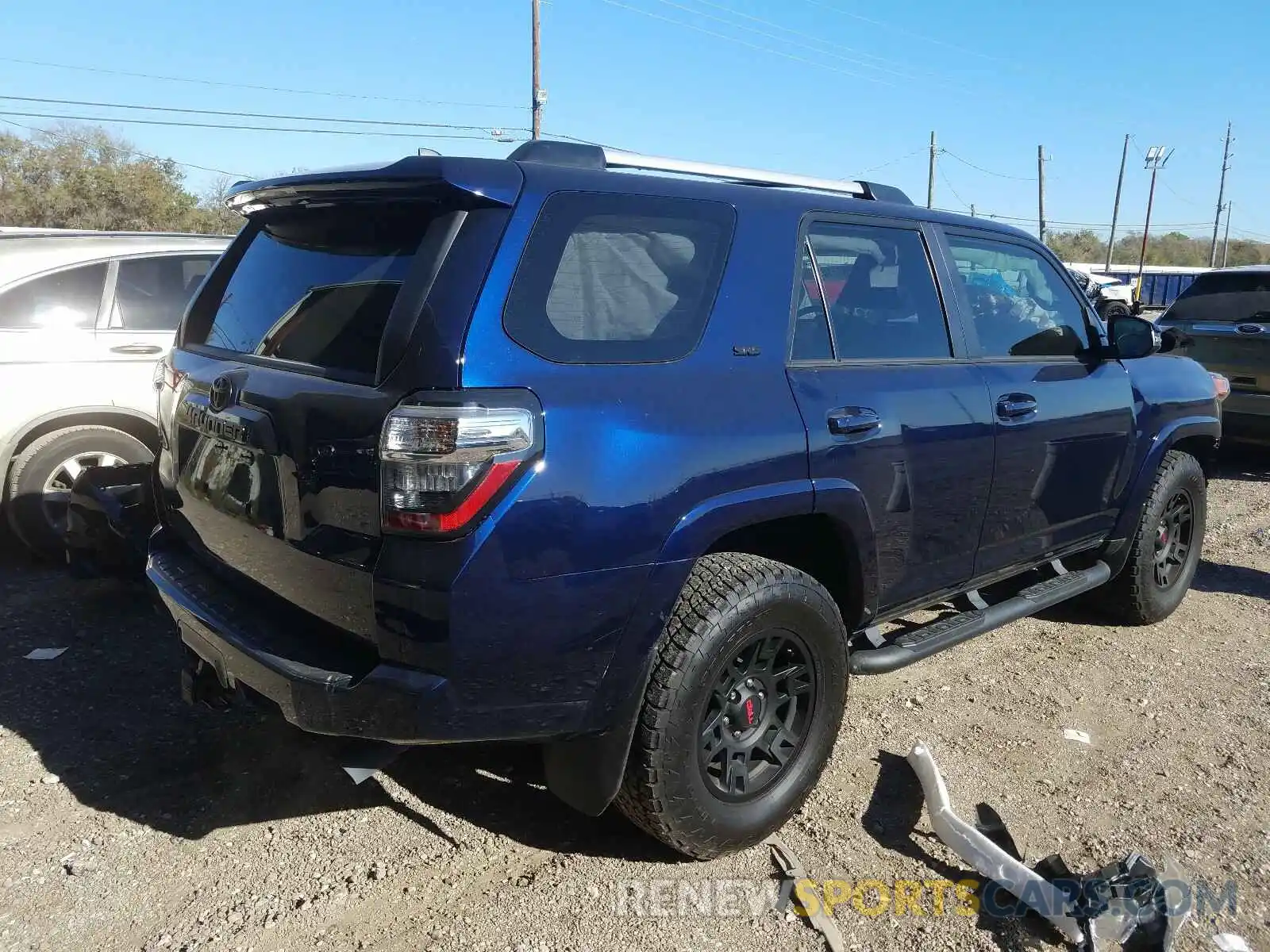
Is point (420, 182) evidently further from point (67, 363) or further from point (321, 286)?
point (67, 363)

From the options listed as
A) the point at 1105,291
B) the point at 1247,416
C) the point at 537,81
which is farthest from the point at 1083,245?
the point at 1247,416

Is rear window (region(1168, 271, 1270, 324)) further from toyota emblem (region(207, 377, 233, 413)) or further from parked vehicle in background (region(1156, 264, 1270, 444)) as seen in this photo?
toyota emblem (region(207, 377, 233, 413))

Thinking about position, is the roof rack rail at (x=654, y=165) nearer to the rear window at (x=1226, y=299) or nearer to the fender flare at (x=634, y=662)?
the fender flare at (x=634, y=662)

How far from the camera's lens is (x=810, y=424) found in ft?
9.05

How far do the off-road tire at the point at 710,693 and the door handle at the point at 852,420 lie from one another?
0.45 m

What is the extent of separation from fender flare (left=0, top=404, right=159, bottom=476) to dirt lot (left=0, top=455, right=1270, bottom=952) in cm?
112

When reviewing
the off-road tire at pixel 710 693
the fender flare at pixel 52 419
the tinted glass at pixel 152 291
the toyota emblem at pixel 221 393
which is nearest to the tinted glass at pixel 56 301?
the tinted glass at pixel 152 291

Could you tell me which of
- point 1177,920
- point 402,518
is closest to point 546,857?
point 402,518

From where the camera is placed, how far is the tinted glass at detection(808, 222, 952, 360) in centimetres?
306

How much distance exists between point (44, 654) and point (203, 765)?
139 cm

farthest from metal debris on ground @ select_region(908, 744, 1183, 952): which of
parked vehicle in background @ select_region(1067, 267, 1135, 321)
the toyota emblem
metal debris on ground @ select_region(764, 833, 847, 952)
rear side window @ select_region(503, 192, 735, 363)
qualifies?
parked vehicle in background @ select_region(1067, 267, 1135, 321)

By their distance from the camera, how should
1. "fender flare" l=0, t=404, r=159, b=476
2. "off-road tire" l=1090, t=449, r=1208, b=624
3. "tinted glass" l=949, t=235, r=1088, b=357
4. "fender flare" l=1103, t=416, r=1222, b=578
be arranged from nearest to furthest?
"tinted glass" l=949, t=235, r=1088, b=357 < "fender flare" l=1103, t=416, r=1222, b=578 < "off-road tire" l=1090, t=449, r=1208, b=624 < "fender flare" l=0, t=404, r=159, b=476

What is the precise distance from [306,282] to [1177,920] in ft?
9.41

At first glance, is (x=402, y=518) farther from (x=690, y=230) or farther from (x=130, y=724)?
(x=130, y=724)
